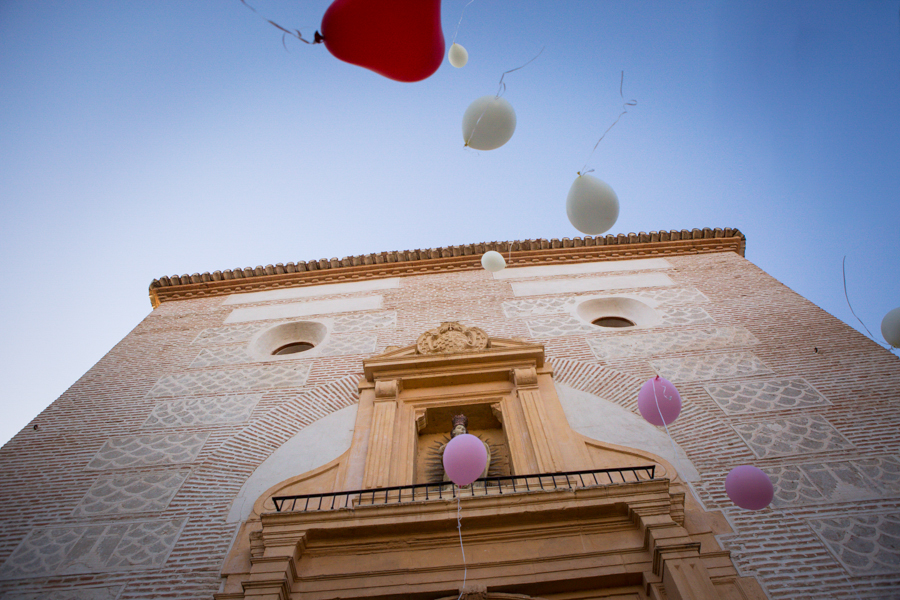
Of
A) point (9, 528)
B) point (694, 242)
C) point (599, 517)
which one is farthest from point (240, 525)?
point (694, 242)

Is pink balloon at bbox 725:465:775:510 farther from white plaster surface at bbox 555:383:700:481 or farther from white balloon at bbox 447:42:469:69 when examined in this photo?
white balloon at bbox 447:42:469:69

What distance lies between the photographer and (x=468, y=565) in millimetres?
3092

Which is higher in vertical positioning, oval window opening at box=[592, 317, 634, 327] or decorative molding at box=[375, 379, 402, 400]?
oval window opening at box=[592, 317, 634, 327]

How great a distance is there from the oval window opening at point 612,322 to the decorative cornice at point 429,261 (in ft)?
4.42

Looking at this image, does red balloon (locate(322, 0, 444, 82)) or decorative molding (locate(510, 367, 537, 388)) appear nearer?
red balloon (locate(322, 0, 444, 82))

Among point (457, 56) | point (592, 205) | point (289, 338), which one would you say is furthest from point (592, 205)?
point (289, 338)

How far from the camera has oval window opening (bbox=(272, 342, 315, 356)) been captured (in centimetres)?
637

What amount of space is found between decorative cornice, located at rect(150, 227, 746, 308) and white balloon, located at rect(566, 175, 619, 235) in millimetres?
3888

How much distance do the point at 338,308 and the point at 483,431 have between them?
285cm

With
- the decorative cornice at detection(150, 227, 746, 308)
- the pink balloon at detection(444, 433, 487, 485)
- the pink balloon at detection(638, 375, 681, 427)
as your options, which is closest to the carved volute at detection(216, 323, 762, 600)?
the pink balloon at detection(638, 375, 681, 427)

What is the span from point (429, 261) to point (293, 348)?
7.44 ft

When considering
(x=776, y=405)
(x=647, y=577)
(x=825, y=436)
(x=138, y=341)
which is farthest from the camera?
(x=138, y=341)

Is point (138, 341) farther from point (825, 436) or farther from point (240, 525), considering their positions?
point (825, 436)

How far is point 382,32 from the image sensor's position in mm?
2465
